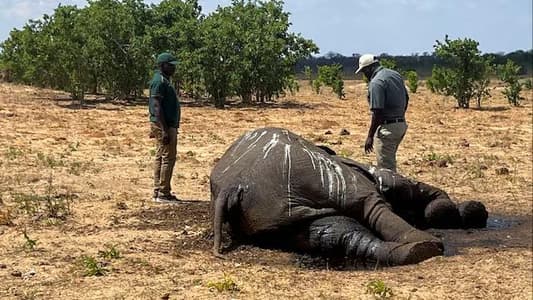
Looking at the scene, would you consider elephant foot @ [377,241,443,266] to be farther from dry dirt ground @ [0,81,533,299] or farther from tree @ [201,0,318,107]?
tree @ [201,0,318,107]

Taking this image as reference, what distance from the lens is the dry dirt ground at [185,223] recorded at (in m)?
5.55

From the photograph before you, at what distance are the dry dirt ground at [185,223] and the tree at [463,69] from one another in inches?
232

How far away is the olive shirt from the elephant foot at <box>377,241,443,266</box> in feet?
6.38

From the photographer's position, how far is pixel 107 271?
5.88m

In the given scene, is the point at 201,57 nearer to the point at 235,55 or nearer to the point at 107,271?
the point at 235,55

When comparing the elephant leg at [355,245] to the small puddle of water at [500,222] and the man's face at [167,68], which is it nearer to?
the small puddle of water at [500,222]

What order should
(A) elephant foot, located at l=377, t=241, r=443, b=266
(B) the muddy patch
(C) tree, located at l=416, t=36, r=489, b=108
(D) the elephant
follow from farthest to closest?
(C) tree, located at l=416, t=36, r=489, b=108
(B) the muddy patch
(D) the elephant
(A) elephant foot, located at l=377, t=241, r=443, b=266

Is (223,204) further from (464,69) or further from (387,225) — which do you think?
(464,69)

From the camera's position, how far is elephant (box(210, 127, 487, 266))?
6.45m

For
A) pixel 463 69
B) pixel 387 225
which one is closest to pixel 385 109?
pixel 387 225

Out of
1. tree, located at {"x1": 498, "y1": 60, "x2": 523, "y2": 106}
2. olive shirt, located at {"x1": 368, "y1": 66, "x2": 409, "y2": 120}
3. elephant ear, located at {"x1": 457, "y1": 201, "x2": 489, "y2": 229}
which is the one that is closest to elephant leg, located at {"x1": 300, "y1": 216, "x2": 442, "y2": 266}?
elephant ear, located at {"x1": 457, "y1": 201, "x2": 489, "y2": 229}

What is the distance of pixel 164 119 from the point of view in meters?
8.79

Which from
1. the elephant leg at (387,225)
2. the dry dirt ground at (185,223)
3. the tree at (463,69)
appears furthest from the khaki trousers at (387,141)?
the tree at (463,69)

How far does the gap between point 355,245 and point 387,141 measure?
1.96 m
